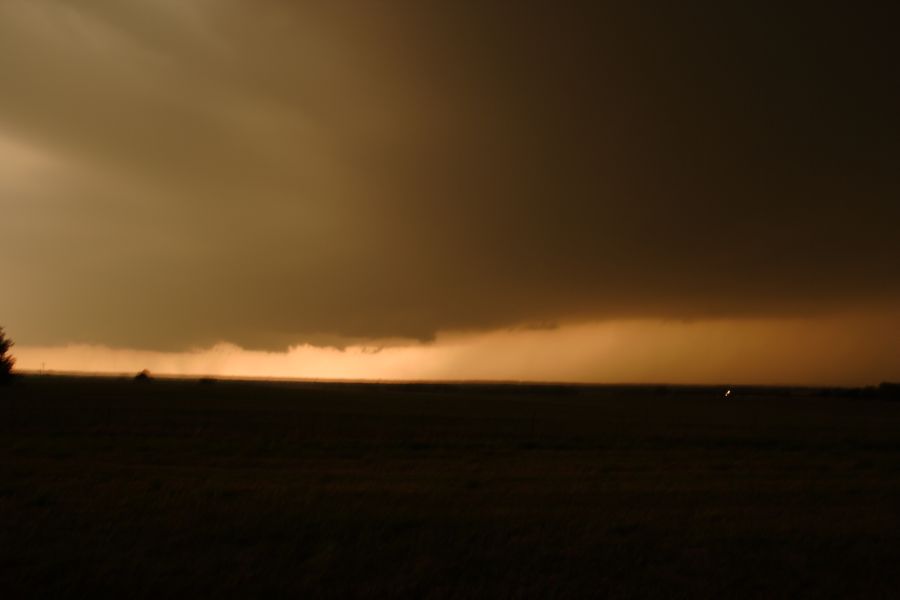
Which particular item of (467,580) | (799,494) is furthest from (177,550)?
(799,494)

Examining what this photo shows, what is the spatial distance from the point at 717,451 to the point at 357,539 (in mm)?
21948

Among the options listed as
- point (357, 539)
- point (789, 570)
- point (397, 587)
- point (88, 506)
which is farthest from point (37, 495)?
point (789, 570)

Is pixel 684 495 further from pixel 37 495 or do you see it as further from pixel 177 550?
pixel 37 495

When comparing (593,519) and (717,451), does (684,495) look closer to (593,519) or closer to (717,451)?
(593,519)

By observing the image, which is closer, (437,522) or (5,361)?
(437,522)

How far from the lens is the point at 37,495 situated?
1455 centimetres

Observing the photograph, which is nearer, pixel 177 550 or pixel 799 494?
pixel 177 550

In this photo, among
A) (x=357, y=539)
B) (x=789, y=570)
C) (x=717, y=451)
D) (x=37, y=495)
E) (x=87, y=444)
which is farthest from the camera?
(x=717, y=451)

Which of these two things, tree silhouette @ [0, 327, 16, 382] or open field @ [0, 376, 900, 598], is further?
tree silhouette @ [0, 327, 16, 382]

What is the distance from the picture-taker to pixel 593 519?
13633 mm

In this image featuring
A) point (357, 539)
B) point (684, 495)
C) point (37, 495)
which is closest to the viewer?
point (357, 539)

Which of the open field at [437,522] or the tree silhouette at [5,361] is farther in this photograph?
the tree silhouette at [5,361]

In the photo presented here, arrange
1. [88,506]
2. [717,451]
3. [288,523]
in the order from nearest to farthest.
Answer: [288,523], [88,506], [717,451]

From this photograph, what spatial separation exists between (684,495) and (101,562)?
501 inches
